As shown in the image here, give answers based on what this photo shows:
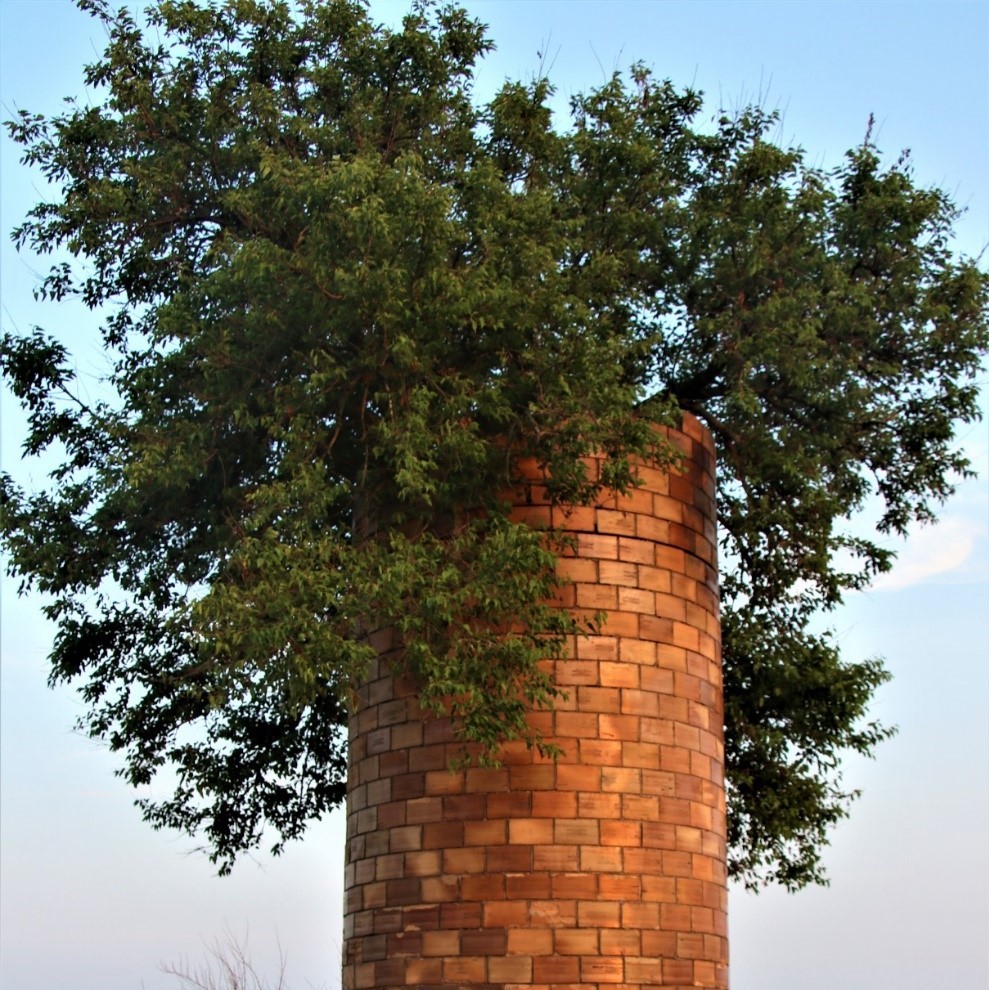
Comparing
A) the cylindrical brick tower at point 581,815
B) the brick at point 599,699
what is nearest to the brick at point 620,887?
the cylindrical brick tower at point 581,815

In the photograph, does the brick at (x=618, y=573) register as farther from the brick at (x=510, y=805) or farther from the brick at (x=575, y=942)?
the brick at (x=575, y=942)

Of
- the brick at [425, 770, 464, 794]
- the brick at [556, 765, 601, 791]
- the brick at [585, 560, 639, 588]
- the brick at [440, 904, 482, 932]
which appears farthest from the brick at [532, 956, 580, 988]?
the brick at [585, 560, 639, 588]

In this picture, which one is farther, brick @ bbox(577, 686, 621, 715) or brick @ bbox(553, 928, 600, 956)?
brick @ bbox(577, 686, 621, 715)

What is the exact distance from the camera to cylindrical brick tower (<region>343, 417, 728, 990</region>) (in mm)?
15117

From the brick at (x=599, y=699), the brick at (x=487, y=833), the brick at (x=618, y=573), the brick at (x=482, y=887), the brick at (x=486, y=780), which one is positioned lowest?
the brick at (x=482, y=887)

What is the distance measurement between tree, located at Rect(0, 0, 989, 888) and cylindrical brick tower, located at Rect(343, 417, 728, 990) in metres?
0.59

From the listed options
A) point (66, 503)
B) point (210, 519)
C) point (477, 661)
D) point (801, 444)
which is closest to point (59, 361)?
point (66, 503)

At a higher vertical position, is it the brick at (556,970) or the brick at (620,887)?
the brick at (620,887)

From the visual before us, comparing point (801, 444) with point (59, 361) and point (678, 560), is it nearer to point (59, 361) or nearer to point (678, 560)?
point (678, 560)

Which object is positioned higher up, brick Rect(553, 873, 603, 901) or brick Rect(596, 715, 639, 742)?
brick Rect(596, 715, 639, 742)

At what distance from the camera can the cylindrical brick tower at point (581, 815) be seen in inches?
595

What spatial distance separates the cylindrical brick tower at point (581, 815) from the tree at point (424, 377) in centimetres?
59

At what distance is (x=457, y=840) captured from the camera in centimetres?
1539

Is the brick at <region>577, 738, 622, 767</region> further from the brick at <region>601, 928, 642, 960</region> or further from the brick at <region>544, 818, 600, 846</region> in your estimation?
the brick at <region>601, 928, 642, 960</region>
